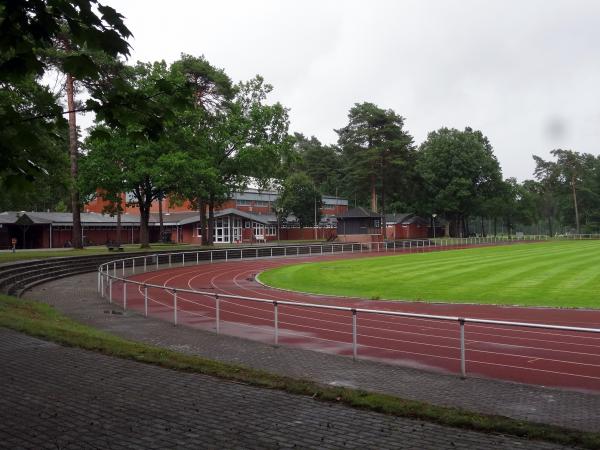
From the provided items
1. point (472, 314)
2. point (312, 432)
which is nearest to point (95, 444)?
point (312, 432)

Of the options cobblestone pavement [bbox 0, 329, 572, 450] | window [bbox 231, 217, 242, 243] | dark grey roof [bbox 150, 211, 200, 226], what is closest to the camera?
cobblestone pavement [bbox 0, 329, 572, 450]

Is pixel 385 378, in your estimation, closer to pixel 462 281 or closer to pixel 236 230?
pixel 462 281

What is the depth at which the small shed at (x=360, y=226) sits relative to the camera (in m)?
75.1

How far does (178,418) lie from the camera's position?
5875mm

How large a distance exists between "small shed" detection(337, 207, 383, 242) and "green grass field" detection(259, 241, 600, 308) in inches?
1556

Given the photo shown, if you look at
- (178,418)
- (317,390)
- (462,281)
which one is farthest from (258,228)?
(178,418)

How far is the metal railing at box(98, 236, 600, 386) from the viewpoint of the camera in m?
9.55

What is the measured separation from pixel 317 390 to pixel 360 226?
6973 cm

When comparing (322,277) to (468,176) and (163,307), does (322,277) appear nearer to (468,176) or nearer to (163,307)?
(163,307)

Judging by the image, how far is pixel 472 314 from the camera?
54.0 ft

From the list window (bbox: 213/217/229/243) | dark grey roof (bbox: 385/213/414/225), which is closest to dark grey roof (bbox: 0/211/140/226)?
window (bbox: 213/217/229/243)

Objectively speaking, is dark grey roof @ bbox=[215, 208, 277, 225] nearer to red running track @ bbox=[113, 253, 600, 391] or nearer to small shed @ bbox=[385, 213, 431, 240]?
small shed @ bbox=[385, 213, 431, 240]

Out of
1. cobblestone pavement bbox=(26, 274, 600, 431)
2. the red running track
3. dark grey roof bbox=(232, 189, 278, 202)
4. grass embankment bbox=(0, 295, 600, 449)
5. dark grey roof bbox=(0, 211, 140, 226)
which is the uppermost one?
dark grey roof bbox=(232, 189, 278, 202)

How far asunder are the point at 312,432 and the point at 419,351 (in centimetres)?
651
